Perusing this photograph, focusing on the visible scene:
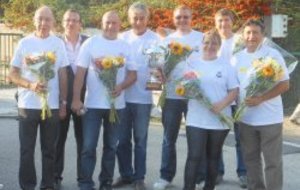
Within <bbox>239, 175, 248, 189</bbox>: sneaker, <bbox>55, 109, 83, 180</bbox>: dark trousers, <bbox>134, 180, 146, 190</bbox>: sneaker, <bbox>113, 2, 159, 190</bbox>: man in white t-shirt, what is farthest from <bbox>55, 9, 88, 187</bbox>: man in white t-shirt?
<bbox>239, 175, 248, 189</bbox>: sneaker

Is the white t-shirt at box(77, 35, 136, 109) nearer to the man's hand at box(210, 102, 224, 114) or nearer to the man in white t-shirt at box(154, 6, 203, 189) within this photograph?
the man in white t-shirt at box(154, 6, 203, 189)

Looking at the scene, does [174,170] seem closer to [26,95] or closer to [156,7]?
[26,95]

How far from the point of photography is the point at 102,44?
21.9 feet

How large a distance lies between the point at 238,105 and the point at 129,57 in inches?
51.3

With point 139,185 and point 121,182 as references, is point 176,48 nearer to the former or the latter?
point 139,185

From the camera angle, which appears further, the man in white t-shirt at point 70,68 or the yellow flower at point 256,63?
the man in white t-shirt at point 70,68

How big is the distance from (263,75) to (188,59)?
3.31 feet

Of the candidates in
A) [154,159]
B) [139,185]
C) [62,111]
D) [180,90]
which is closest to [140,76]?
[180,90]

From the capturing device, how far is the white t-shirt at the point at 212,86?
6375 millimetres

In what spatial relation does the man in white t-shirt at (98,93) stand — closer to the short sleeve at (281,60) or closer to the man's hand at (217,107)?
Result: the man's hand at (217,107)

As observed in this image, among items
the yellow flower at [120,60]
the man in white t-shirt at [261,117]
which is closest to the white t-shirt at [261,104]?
the man in white t-shirt at [261,117]

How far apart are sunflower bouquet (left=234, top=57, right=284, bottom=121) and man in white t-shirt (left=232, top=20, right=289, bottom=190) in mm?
64

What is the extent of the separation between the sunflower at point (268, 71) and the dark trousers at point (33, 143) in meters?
2.17

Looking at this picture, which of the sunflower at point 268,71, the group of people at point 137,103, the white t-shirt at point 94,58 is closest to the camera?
the sunflower at point 268,71
